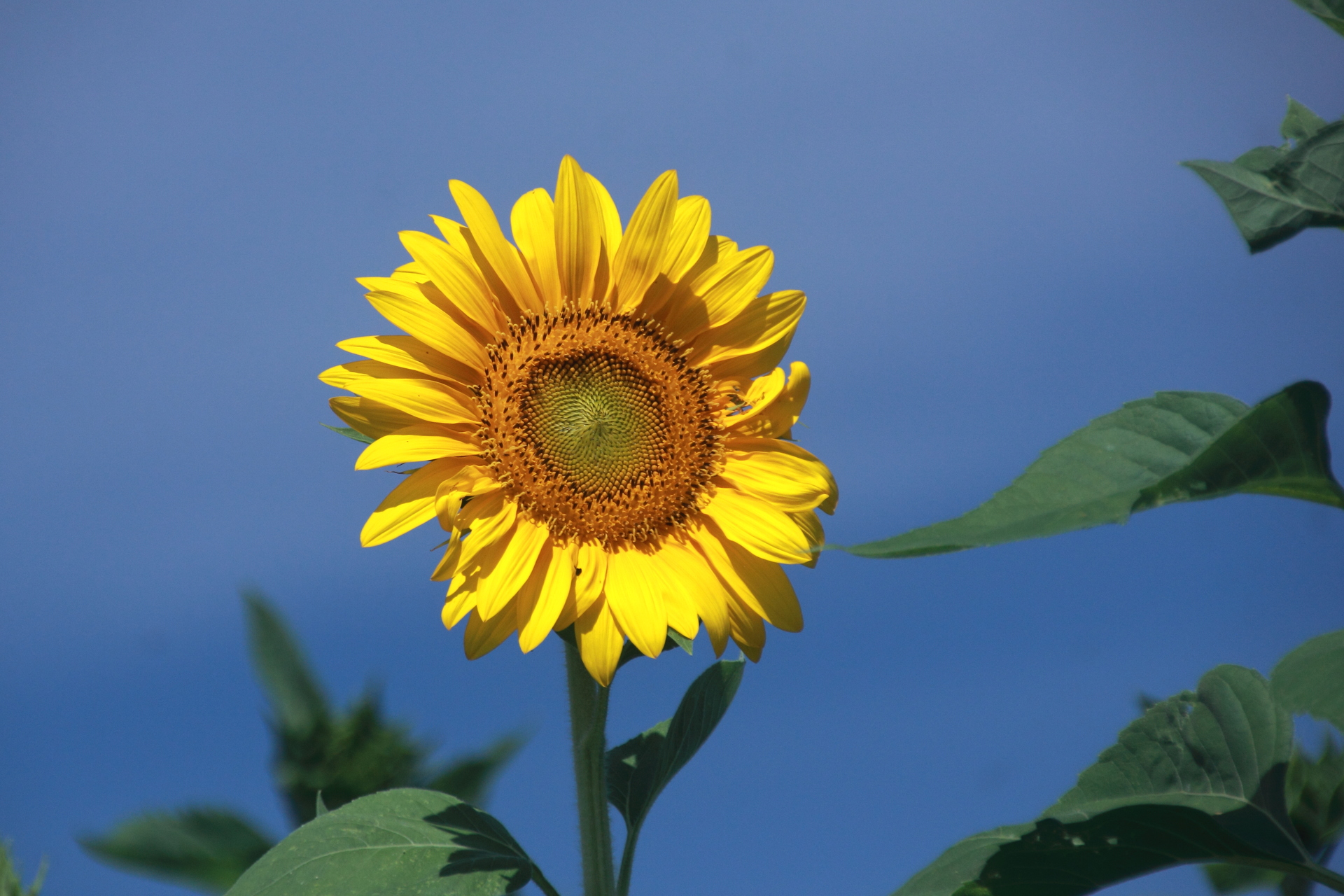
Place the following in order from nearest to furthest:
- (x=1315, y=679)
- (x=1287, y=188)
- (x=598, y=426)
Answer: (x=1315, y=679)
(x=1287, y=188)
(x=598, y=426)

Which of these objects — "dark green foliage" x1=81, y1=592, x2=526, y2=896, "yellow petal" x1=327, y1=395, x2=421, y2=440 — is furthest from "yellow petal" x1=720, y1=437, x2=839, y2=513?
"dark green foliage" x1=81, y1=592, x2=526, y2=896

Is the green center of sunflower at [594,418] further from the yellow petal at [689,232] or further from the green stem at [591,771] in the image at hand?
the green stem at [591,771]

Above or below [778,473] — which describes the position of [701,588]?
below

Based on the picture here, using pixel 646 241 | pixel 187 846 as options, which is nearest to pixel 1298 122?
pixel 646 241

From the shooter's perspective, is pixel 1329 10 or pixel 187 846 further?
pixel 187 846

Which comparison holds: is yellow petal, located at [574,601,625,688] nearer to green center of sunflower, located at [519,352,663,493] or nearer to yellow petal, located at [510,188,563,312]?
green center of sunflower, located at [519,352,663,493]

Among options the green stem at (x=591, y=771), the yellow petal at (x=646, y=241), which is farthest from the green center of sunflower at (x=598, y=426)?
the green stem at (x=591, y=771)

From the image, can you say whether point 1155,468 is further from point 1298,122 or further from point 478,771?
point 478,771
